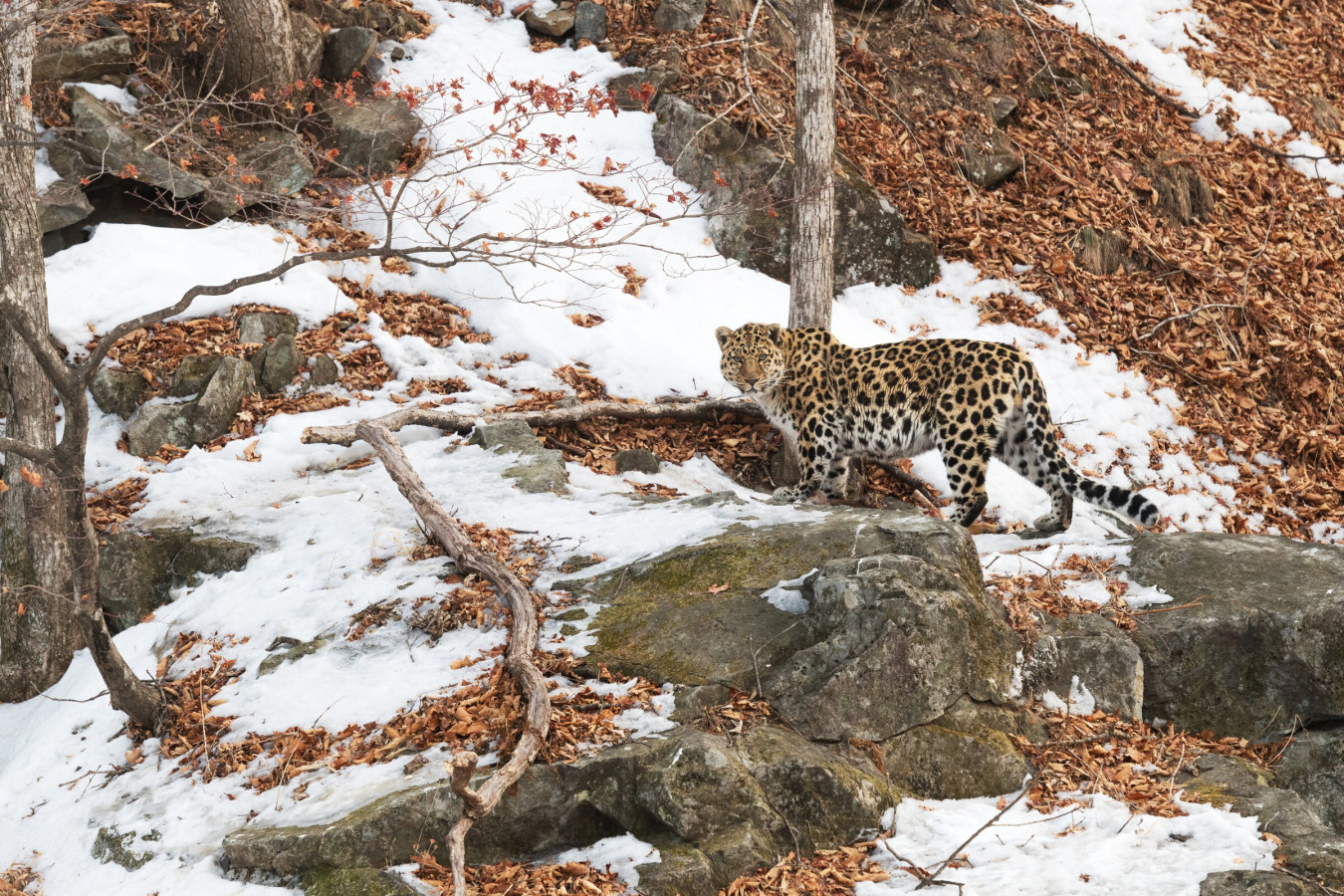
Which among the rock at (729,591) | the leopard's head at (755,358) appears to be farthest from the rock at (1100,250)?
the rock at (729,591)

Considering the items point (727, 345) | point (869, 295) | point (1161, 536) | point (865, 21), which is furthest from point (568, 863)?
point (865, 21)

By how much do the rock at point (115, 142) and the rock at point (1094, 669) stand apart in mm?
9360

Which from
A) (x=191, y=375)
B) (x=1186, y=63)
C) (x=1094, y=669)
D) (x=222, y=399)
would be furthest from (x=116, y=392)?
(x=1186, y=63)

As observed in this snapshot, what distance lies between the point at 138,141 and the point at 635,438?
641cm

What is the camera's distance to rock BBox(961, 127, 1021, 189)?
12.8m

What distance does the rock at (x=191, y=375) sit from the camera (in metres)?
9.42

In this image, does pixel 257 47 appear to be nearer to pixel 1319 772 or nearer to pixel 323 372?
pixel 323 372

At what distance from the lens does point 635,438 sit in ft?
32.1

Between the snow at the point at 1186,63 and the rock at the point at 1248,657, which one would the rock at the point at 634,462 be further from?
the snow at the point at 1186,63

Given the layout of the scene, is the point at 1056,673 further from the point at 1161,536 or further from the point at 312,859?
the point at 312,859

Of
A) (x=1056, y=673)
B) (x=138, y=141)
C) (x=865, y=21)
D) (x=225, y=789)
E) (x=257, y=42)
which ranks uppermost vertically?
(x=865, y=21)

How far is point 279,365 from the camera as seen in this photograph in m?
9.70

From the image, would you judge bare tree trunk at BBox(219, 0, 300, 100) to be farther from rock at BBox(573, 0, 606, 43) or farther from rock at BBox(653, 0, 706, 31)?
rock at BBox(653, 0, 706, 31)

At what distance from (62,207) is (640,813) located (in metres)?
9.32
